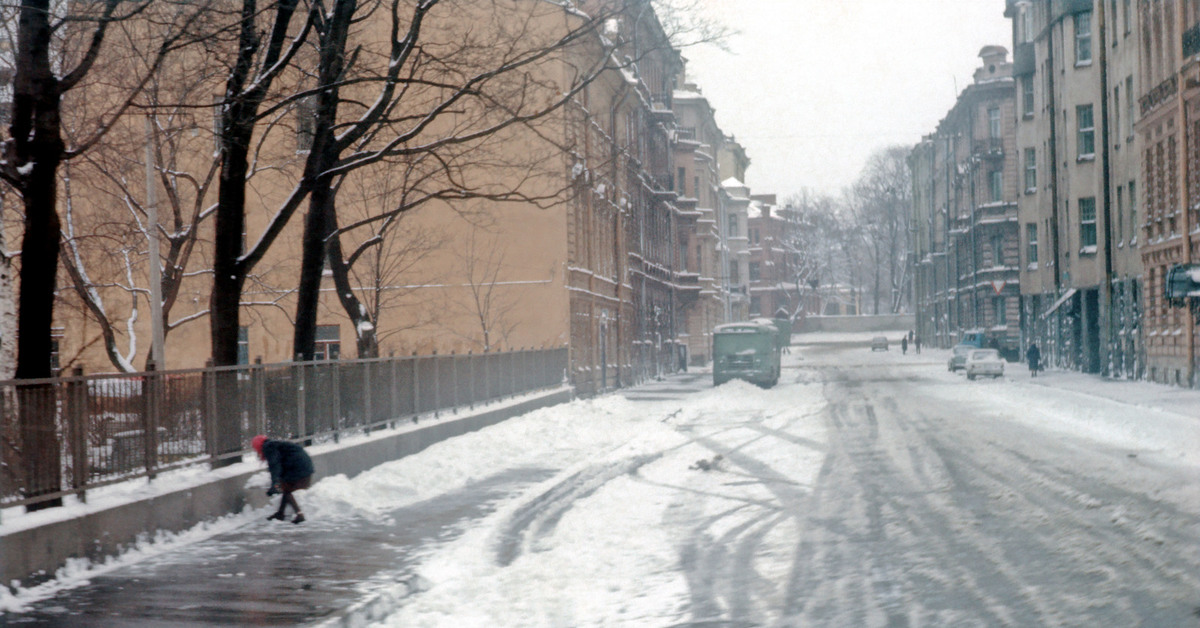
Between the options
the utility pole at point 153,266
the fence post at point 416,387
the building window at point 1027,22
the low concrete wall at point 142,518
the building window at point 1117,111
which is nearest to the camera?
the low concrete wall at point 142,518

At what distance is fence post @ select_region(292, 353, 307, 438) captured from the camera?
17125 mm

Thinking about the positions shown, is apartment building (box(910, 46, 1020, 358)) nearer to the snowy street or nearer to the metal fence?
the snowy street

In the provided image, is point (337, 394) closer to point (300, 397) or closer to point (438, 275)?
point (300, 397)

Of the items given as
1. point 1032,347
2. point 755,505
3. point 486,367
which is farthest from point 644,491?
point 1032,347

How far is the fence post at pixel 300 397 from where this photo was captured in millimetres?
17125

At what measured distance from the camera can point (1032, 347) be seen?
175 ft

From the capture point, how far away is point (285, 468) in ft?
45.4

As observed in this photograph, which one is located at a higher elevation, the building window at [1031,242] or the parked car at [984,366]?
the building window at [1031,242]

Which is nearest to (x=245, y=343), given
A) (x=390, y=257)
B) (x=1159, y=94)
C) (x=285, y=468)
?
(x=390, y=257)

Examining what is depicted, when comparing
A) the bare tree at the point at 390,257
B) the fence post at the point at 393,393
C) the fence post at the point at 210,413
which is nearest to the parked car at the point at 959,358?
the bare tree at the point at 390,257

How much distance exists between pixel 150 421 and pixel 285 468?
1.43m

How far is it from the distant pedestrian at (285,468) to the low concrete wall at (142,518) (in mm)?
636

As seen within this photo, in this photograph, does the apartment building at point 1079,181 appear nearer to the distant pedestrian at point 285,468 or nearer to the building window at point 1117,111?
the building window at point 1117,111

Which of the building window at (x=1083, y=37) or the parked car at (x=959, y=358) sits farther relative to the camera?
the parked car at (x=959, y=358)
